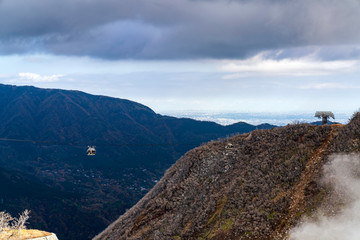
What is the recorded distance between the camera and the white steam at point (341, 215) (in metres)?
24.6

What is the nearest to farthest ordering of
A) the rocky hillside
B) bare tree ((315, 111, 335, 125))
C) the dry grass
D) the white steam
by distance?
1. the white steam
2. the rocky hillside
3. bare tree ((315, 111, 335, 125))
4. the dry grass

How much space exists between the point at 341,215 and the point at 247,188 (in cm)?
1059

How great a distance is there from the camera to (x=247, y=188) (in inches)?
1394

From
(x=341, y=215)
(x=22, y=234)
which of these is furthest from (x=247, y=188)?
(x=22, y=234)

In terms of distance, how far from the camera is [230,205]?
34.3m

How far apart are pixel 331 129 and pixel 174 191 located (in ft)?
64.9

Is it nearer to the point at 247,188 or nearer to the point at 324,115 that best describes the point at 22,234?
the point at 247,188

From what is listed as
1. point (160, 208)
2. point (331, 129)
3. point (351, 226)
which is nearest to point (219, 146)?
point (160, 208)

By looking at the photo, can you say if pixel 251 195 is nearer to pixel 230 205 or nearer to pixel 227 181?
pixel 230 205

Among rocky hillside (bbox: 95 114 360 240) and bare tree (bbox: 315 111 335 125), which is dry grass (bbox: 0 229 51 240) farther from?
bare tree (bbox: 315 111 335 125)

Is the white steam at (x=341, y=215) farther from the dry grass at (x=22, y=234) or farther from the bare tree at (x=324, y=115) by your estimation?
the dry grass at (x=22, y=234)

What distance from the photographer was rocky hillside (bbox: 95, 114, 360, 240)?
1158 inches

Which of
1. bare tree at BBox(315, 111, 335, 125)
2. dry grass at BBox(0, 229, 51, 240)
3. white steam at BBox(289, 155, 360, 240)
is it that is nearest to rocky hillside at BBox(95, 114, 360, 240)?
white steam at BBox(289, 155, 360, 240)

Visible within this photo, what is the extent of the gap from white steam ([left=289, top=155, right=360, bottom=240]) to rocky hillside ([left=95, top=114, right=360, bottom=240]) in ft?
3.11
